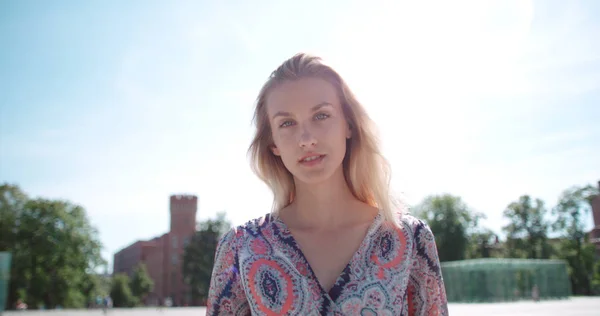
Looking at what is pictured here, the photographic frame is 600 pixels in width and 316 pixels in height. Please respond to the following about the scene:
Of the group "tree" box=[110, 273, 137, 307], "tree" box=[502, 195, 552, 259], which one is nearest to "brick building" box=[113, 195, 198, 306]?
"tree" box=[110, 273, 137, 307]

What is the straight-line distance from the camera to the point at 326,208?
184 centimetres

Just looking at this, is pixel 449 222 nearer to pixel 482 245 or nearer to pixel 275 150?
pixel 482 245

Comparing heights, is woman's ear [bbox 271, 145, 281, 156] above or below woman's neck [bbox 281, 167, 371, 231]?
above

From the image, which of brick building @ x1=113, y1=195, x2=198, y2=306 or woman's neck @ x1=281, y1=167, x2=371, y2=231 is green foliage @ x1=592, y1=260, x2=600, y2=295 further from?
brick building @ x1=113, y1=195, x2=198, y2=306

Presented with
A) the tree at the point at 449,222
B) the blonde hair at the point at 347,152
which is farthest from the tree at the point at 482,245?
the blonde hair at the point at 347,152

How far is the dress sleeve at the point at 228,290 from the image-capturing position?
1.64 meters

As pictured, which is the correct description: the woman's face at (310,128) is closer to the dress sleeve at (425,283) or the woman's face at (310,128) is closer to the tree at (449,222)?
the dress sleeve at (425,283)

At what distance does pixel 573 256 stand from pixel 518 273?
1864 centimetres

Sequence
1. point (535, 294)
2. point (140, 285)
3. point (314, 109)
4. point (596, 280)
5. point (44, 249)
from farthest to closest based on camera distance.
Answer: point (140, 285)
point (44, 249)
point (596, 280)
point (535, 294)
point (314, 109)

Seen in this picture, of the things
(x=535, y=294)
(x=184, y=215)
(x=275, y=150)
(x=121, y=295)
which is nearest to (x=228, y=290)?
(x=275, y=150)

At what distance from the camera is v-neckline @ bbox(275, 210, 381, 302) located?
155cm

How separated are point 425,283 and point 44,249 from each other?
4905 centimetres

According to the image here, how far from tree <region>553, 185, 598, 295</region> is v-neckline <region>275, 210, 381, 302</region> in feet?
165

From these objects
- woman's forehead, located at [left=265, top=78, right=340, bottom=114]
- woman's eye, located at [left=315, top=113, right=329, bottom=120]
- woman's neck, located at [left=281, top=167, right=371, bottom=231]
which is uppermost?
woman's forehead, located at [left=265, top=78, right=340, bottom=114]
